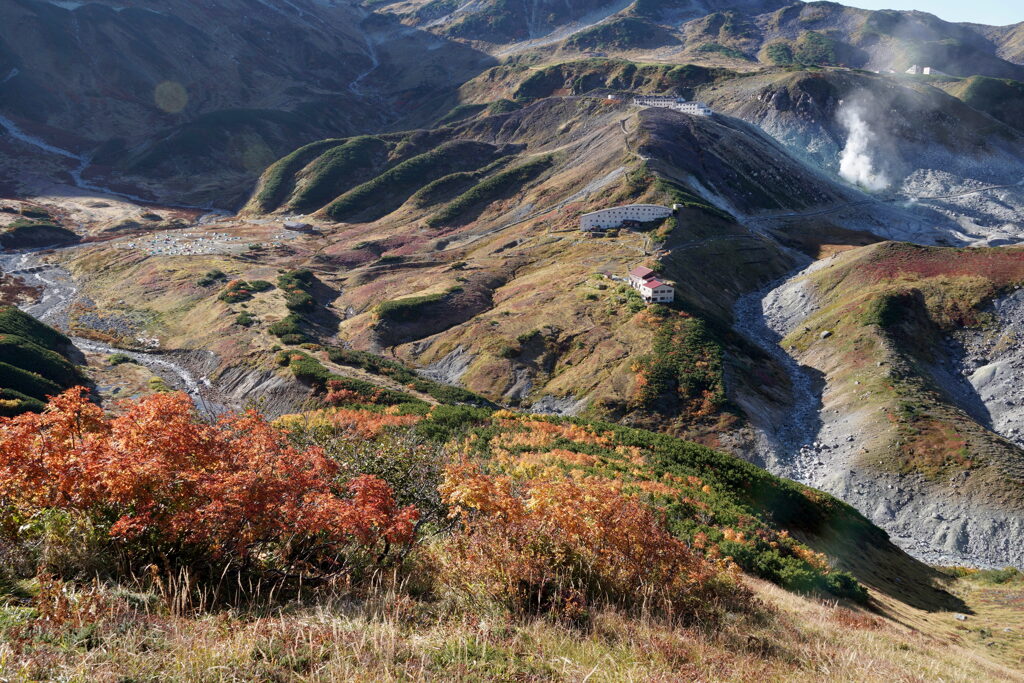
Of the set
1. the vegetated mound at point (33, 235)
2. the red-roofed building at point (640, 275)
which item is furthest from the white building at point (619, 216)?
the vegetated mound at point (33, 235)

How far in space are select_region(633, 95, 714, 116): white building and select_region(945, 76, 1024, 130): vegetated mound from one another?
259 feet

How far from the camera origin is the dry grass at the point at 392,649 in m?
4.62

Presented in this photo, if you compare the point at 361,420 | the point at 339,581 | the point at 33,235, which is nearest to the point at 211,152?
the point at 33,235

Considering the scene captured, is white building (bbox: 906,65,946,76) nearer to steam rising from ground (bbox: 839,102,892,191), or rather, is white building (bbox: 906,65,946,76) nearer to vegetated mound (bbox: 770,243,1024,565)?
steam rising from ground (bbox: 839,102,892,191)

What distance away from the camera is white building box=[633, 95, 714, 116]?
118188mm

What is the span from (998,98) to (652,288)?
523 ft

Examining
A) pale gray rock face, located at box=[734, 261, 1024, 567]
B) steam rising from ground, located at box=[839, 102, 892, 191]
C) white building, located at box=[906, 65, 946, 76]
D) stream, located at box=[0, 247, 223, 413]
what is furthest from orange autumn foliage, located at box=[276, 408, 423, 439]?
white building, located at box=[906, 65, 946, 76]

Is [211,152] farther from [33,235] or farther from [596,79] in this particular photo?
[596,79]

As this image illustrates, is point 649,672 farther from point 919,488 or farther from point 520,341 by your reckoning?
point 520,341

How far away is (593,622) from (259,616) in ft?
13.1

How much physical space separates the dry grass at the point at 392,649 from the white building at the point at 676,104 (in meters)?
127

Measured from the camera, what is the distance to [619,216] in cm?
7594

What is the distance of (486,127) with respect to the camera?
470ft

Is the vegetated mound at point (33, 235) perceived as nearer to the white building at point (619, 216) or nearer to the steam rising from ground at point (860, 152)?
the white building at point (619, 216)
